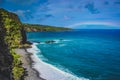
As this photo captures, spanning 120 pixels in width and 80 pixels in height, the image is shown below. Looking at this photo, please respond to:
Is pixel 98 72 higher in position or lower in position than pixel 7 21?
lower

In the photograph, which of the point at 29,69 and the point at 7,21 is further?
the point at 7,21

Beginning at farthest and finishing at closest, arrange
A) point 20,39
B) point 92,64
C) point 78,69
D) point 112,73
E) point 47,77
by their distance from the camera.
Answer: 1. point 20,39
2. point 92,64
3. point 78,69
4. point 112,73
5. point 47,77

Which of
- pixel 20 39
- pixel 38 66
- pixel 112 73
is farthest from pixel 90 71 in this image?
pixel 20 39

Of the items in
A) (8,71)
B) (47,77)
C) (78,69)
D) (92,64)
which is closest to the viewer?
(8,71)

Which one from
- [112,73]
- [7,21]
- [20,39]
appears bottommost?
[112,73]

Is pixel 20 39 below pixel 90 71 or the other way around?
the other way around

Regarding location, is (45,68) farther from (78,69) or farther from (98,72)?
(98,72)

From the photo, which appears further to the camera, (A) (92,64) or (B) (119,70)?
(A) (92,64)

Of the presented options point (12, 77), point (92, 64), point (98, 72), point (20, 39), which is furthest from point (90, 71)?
point (20, 39)

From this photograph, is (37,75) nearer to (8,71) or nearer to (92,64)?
(8,71)
